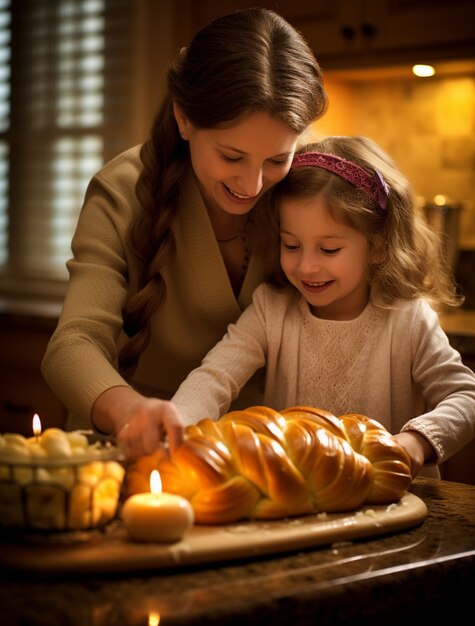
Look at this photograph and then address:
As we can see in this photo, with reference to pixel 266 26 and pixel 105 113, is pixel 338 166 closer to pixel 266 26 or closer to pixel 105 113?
pixel 266 26

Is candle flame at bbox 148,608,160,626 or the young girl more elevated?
the young girl

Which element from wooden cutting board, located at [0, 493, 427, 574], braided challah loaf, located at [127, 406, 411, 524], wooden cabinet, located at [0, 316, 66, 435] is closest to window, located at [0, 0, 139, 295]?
wooden cabinet, located at [0, 316, 66, 435]

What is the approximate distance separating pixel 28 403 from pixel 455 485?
2.19 metres

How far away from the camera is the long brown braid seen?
1.33m

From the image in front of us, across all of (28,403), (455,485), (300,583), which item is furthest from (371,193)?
(28,403)

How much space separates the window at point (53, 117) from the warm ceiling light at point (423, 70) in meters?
1.13

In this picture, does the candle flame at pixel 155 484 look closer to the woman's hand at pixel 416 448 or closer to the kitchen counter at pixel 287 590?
the kitchen counter at pixel 287 590

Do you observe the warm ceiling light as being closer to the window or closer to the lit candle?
the window

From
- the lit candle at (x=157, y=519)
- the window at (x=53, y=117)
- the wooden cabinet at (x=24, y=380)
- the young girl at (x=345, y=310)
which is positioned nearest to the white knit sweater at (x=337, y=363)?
the young girl at (x=345, y=310)

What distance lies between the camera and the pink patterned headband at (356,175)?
1.48 metres

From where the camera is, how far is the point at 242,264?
167cm

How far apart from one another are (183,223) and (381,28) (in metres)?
1.39

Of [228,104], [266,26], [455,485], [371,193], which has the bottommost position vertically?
[455,485]

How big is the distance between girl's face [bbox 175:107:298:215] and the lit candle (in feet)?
2.01
